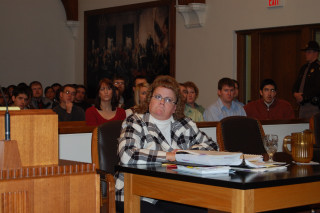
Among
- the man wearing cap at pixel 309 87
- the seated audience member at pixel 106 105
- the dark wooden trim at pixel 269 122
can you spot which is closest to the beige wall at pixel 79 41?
the man wearing cap at pixel 309 87

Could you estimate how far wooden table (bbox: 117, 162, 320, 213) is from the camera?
2.58m

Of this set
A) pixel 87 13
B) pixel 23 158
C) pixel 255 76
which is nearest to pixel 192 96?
pixel 255 76

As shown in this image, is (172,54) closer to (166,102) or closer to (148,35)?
(148,35)

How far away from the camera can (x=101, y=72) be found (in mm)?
14320

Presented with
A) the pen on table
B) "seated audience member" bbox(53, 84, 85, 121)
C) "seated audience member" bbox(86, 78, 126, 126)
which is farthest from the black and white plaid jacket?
"seated audience member" bbox(53, 84, 85, 121)

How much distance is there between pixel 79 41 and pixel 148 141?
12.0 metres

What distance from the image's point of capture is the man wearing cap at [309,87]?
28.0 feet

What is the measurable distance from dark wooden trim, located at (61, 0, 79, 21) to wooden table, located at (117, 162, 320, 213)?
1237cm

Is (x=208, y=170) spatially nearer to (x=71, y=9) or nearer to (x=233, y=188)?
(x=233, y=188)

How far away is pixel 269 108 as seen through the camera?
7.86 metres

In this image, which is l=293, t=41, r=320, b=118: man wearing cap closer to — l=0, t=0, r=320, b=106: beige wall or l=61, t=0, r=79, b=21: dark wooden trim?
l=0, t=0, r=320, b=106: beige wall

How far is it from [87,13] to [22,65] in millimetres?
2141

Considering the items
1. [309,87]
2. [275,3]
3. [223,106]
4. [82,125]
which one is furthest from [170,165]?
[275,3]

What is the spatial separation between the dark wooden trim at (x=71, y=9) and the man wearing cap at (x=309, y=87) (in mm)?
7749
